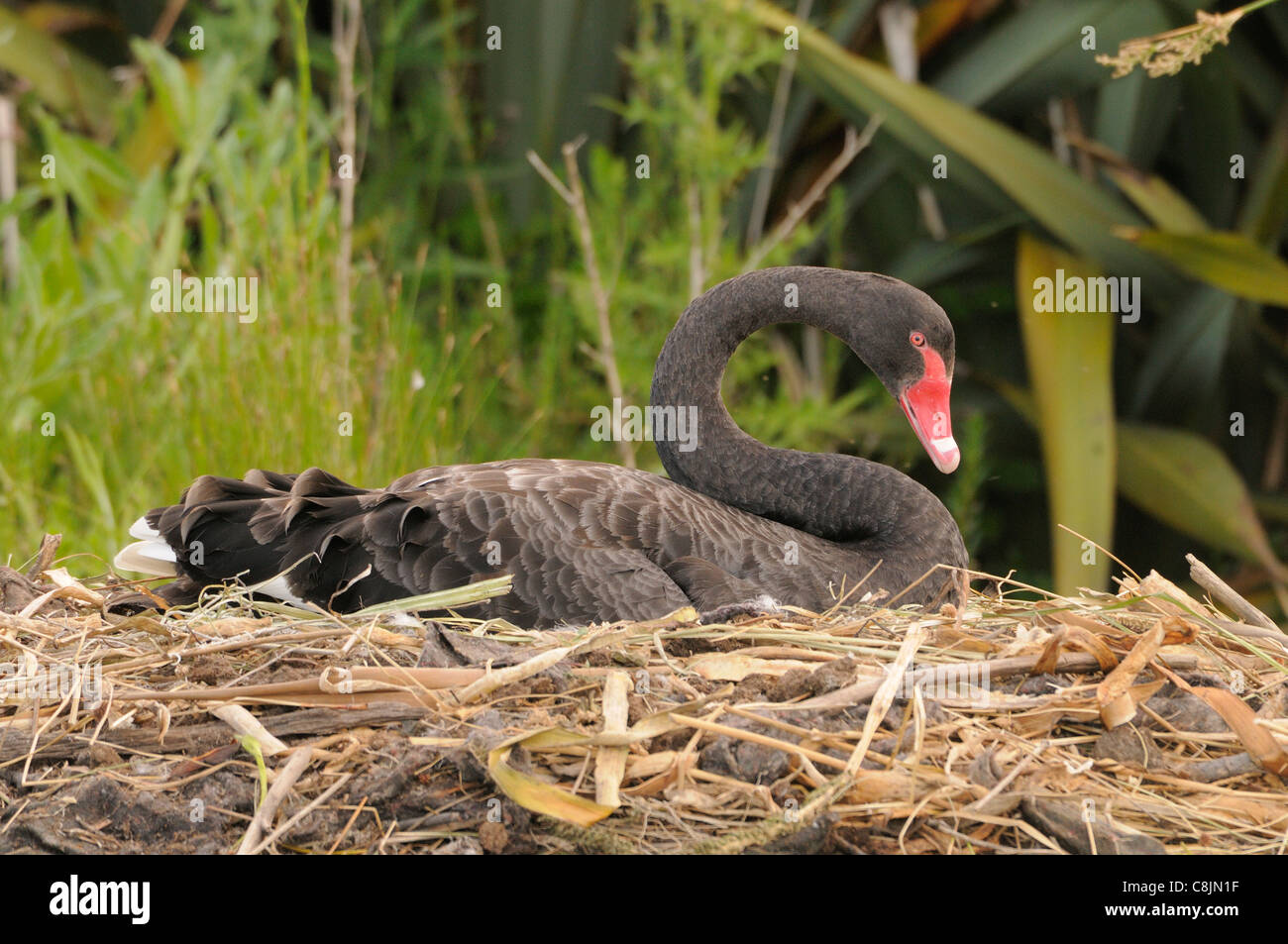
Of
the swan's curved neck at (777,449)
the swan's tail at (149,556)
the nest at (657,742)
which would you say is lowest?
the nest at (657,742)

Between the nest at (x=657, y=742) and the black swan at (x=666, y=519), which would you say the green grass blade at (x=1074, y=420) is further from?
the nest at (x=657, y=742)

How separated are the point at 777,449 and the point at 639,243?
2799 millimetres

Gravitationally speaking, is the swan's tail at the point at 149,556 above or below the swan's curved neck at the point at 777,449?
below

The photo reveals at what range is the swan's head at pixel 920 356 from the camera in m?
2.84

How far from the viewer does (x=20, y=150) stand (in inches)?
239

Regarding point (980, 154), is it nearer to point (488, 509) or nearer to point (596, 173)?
point (596, 173)

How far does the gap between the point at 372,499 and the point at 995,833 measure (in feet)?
4.47

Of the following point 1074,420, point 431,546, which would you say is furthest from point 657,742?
point 1074,420

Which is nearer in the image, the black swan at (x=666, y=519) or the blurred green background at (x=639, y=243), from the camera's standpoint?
the black swan at (x=666, y=519)

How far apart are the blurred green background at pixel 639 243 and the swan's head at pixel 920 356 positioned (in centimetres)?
128

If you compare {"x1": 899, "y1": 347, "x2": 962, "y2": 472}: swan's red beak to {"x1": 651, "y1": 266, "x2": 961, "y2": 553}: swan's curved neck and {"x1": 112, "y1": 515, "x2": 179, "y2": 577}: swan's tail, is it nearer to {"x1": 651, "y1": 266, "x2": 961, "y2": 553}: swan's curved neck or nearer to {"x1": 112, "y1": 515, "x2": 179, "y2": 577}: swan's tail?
{"x1": 651, "y1": 266, "x2": 961, "y2": 553}: swan's curved neck

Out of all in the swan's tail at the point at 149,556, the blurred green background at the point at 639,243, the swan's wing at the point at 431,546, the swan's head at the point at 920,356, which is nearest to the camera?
the swan's wing at the point at 431,546

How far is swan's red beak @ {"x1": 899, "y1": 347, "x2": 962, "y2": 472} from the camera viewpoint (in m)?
2.84

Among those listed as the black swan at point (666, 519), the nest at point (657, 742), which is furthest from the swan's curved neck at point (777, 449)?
the nest at point (657, 742)
